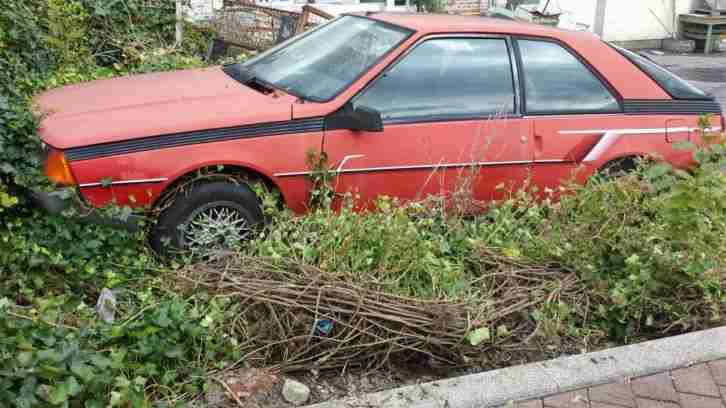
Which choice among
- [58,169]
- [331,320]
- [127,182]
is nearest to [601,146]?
[331,320]

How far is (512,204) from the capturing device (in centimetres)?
500

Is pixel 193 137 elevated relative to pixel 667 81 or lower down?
lower down

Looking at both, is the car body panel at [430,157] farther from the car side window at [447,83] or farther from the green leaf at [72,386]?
the green leaf at [72,386]

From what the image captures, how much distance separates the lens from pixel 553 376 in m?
3.78

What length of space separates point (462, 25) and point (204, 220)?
2.15 meters

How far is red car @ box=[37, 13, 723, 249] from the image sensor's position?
4.76 metres

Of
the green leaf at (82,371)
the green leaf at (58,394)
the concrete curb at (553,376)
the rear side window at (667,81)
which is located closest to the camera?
the green leaf at (58,394)

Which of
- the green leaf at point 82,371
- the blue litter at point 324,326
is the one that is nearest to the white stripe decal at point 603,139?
the blue litter at point 324,326

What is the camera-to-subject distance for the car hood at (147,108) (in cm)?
475

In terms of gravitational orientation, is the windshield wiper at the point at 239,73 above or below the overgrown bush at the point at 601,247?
above

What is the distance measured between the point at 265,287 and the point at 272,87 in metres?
1.92

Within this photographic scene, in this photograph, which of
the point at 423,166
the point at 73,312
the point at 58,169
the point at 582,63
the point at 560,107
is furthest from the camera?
the point at 582,63

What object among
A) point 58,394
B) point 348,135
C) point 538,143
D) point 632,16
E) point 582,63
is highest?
point 582,63

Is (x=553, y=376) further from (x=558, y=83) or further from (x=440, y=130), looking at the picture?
(x=558, y=83)
